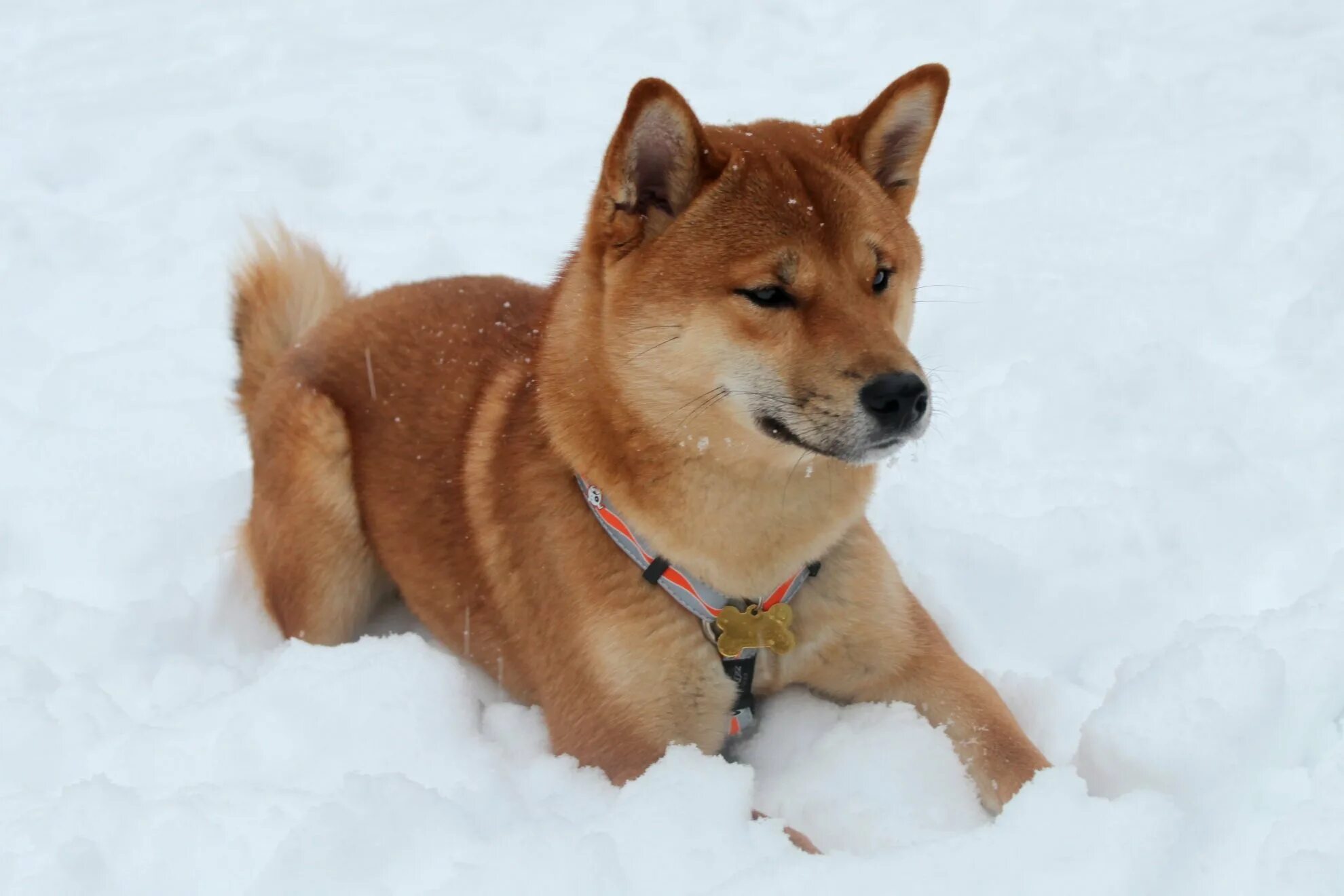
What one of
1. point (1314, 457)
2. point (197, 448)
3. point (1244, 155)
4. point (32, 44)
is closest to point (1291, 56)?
point (1244, 155)

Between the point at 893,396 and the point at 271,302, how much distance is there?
92.7 inches

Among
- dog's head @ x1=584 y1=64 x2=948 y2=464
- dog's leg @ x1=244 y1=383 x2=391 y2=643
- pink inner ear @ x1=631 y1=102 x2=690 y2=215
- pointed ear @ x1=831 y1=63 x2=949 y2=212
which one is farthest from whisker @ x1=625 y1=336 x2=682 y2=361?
dog's leg @ x1=244 y1=383 x2=391 y2=643

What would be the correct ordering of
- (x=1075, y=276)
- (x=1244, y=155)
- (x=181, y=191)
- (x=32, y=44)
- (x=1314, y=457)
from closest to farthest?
Answer: (x=1314, y=457), (x=1075, y=276), (x=1244, y=155), (x=181, y=191), (x=32, y=44)

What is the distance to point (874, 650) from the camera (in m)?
2.72

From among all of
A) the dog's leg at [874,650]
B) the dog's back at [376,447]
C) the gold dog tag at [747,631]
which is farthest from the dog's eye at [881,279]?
the dog's back at [376,447]

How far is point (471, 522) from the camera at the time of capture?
9.70ft

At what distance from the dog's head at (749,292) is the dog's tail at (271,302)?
1.65m

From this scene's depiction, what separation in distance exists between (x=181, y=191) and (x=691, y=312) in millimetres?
3873

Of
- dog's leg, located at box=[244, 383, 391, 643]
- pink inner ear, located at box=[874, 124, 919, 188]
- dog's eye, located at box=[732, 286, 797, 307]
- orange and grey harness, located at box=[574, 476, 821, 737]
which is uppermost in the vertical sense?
pink inner ear, located at box=[874, 124, 919, 188]

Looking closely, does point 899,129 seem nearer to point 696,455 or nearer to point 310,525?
point 696,455

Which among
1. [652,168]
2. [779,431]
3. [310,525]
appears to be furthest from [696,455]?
[310,525]

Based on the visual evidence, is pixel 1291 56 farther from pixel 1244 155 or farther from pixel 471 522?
pixel 471 522

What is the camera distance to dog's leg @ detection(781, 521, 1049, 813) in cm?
267

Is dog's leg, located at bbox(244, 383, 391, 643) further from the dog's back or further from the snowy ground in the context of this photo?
the snowy ground
